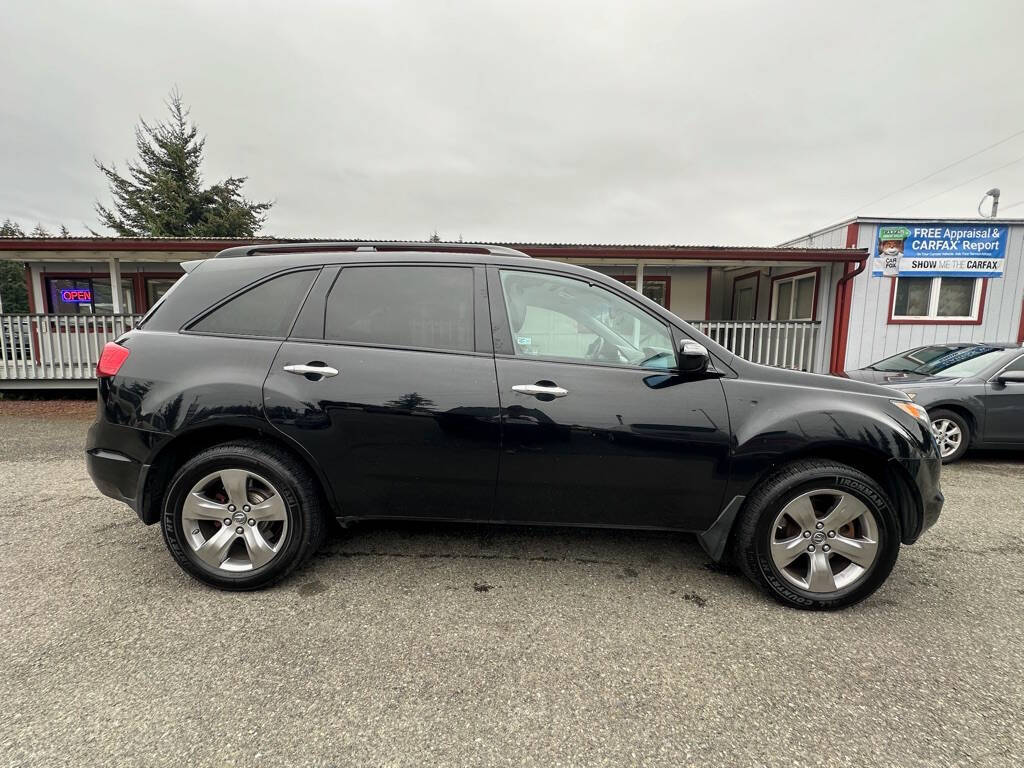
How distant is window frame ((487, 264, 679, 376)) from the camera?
8.43ft

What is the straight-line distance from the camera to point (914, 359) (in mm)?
6371

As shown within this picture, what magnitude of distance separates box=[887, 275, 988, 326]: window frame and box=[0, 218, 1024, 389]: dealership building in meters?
0.02

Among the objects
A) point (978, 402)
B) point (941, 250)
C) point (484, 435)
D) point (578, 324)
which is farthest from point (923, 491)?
point (941, 250)

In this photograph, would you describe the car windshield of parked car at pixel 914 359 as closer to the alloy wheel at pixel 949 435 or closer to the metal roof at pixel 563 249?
the alloy wheel at pixel 949 435

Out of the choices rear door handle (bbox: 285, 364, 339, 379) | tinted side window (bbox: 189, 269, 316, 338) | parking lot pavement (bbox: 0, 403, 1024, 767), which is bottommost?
parking lot pavement (bbox: 0, 403, 1024, 767)

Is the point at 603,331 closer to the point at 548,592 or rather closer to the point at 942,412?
the point at 548,592

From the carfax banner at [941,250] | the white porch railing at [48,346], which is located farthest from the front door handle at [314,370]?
the carfax banner at [941,250]

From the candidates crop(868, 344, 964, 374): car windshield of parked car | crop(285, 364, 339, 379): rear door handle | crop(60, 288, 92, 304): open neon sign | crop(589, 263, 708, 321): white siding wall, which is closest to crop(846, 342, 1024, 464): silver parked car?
crop(868, 344, 964, 374): car windshield of parked car

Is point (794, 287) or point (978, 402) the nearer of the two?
point (978, 402)

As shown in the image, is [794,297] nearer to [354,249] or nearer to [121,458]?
[354,249]

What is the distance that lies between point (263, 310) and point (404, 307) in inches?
29.9

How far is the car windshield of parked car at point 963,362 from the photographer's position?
5.46m

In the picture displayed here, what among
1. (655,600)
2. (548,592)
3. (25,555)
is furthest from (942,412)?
(25,555)

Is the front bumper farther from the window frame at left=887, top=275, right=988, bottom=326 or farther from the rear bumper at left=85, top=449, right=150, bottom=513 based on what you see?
the window frame at left=887, top=275, right=988, bottom=326
